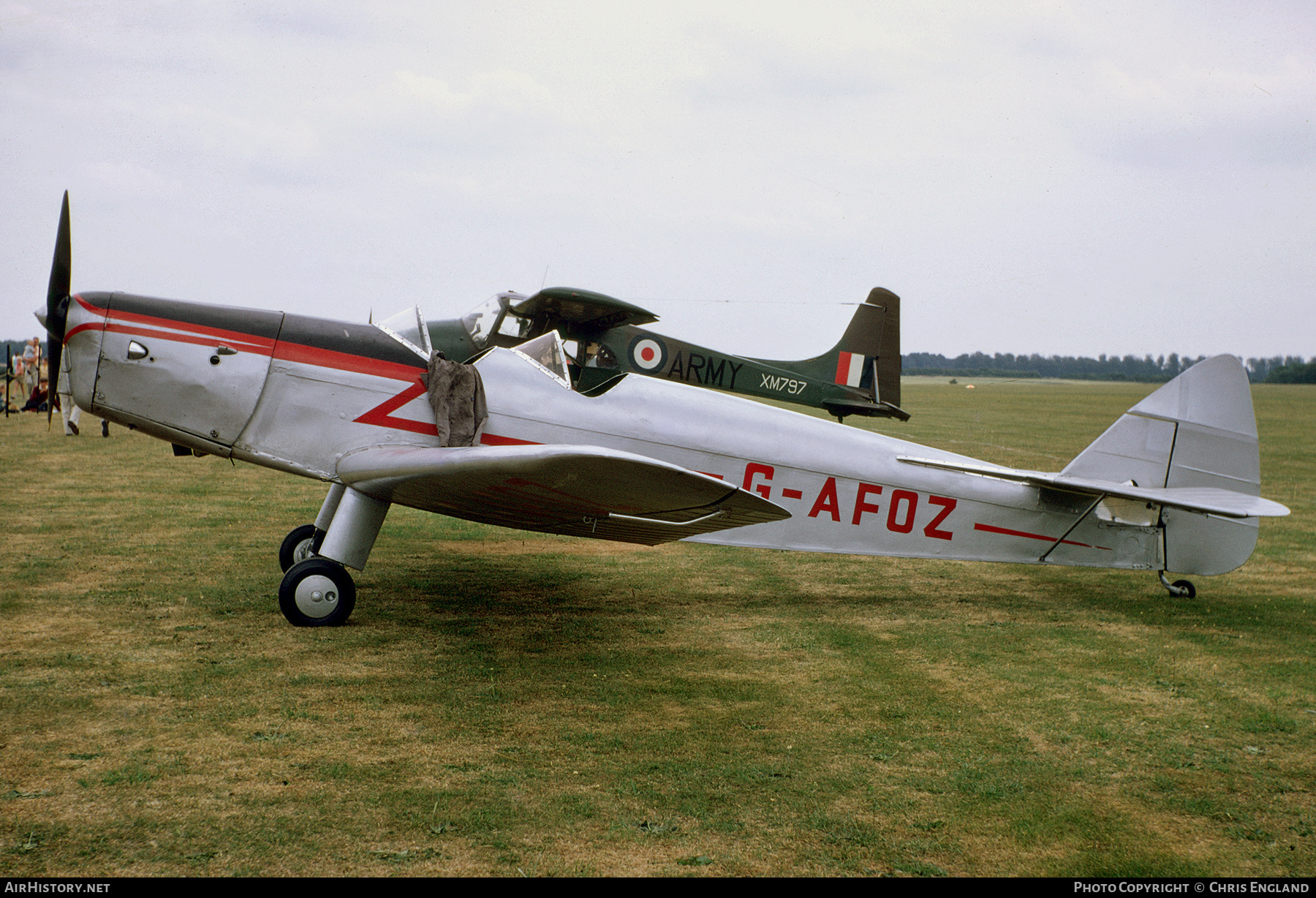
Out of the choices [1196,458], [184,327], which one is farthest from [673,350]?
[184,327]

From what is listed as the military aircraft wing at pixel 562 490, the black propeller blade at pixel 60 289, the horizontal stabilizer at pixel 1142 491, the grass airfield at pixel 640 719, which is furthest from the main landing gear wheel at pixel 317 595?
the horizontal stabilizer at pixel 1142 491

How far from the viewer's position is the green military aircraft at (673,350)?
1048cm

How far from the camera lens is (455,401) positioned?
553 cm

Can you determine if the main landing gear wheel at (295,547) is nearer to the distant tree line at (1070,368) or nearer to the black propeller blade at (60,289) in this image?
the black propeller blade at (60,289)

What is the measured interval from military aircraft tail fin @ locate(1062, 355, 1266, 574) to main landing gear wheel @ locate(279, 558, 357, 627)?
200 inches

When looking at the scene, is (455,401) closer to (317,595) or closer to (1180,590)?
(317,595)

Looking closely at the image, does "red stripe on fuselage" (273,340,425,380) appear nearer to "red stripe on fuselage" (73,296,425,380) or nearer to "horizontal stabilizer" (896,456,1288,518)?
"red stripe on fuselage" (73,296,425,380)

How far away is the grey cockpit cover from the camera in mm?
5496

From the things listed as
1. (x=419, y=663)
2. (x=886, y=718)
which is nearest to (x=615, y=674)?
(x=419, y=663)

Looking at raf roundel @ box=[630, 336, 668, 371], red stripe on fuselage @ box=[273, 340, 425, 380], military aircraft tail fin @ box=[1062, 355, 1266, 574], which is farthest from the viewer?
raf roundel @ box=[630, 336, 668, 371]

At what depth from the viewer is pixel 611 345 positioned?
12.0 m

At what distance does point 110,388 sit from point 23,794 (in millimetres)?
2874

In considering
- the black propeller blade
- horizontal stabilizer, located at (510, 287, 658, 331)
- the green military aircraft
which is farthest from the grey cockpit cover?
horizontal stabilizer, located at (510, 287, 658, 331)

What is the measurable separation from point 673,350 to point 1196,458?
6.95 metres
